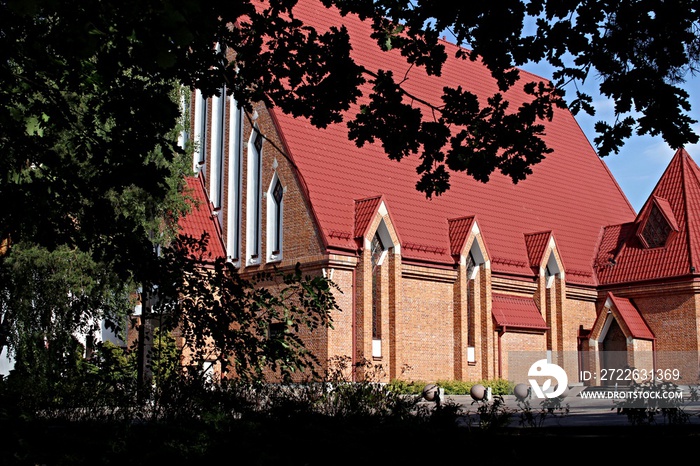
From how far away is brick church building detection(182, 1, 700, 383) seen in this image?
27.9 m

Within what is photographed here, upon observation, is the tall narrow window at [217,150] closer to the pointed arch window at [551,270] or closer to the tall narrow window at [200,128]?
the tall narrow window at [200,128]

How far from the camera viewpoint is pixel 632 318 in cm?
3394

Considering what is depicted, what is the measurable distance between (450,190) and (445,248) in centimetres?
326

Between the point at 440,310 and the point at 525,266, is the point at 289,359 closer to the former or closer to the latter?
the point at 440,310

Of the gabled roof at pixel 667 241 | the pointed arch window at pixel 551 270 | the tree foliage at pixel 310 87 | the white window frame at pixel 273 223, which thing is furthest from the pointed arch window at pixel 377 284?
the tree foliage at pixel 310 87

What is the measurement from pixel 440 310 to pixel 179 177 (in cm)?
1141

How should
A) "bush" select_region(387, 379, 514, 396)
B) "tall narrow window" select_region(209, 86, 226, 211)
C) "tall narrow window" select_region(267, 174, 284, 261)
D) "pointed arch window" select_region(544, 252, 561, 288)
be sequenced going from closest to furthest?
"bush" select_region(387, 379, 514, 396), "tall narrow window" select_region(267, 174, 284, 261), "tall narrow window" select_region(209, 86, 226, 211), "pointed arch window" select_region(544, 252, 561, 288)

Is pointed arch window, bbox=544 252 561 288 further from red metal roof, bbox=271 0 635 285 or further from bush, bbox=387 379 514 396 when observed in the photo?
bush, bbox=387 379 514 396

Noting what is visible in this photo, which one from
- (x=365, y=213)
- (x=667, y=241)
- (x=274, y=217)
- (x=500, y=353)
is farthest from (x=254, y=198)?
(x=667, y=241)

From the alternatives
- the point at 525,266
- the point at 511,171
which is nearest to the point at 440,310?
the point at 525,266

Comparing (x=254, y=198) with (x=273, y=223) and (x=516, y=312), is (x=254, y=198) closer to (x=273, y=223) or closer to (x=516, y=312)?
(x=273, y=223)

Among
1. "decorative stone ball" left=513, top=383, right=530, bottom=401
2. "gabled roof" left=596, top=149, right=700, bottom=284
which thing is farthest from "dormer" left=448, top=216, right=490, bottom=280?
"gabled roof" left=596, top=149, right=700, bottom=284

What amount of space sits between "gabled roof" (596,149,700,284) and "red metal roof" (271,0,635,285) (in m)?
1.01

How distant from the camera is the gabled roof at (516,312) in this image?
31.7 metres
